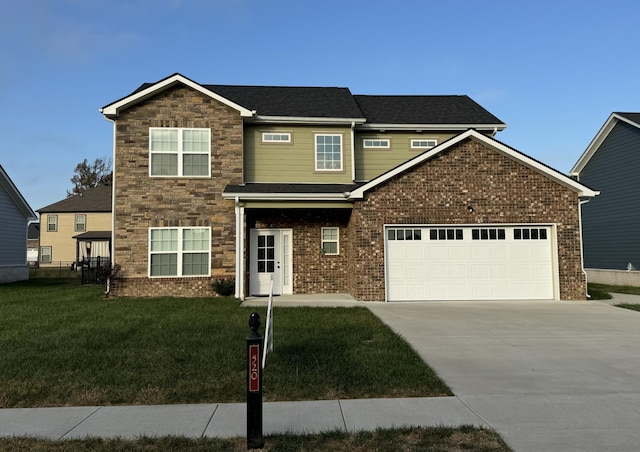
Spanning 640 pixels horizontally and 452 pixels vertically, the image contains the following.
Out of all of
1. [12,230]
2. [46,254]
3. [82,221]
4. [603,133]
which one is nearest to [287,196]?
[603,133]

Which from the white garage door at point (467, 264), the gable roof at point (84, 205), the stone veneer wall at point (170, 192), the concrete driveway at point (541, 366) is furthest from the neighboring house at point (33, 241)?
the concrete driveway at point (541, 366)

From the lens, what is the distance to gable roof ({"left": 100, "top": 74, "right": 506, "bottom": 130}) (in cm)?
1504

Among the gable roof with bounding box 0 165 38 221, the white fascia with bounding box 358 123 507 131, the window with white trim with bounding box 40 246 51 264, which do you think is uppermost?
the white fascia with bounding box 358 123 507 131

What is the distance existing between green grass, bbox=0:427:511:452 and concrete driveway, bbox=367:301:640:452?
45 centimetres

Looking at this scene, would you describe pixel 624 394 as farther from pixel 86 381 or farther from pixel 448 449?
pixel 86 381

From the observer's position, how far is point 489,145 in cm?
1371

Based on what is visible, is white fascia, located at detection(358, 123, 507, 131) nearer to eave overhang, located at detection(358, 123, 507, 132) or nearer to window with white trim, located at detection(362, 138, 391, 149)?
eave overhang, located at detection(358, 123, 507, 132)

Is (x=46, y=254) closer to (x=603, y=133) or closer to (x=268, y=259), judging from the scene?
(x=268, y=259)

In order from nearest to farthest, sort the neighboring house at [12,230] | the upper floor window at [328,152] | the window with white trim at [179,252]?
the window with white trim at [179,252] < the upper floor window at [328,152] < the neighboring house at [12,230]

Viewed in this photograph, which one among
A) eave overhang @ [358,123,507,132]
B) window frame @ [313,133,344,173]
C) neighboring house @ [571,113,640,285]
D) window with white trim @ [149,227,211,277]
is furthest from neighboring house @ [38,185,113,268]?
neighboring house @ [571,113,640,285]

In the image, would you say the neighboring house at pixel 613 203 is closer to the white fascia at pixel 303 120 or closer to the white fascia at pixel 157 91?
the white fascia at pixel 303 120

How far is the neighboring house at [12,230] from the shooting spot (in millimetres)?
23609

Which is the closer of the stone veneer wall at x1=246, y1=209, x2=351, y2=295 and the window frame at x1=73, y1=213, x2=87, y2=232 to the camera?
the stone veneer wall at x1=246, y1=209, x2=351, y2=295

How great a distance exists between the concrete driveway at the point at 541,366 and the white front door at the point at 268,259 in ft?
13.5
